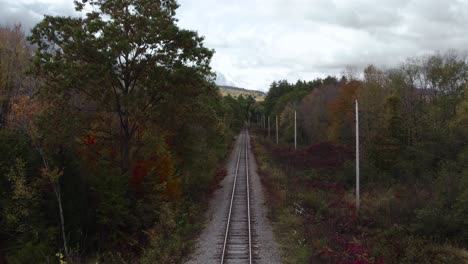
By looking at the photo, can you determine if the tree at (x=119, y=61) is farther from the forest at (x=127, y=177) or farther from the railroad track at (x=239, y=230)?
the railroad track at (x=239, y=230)

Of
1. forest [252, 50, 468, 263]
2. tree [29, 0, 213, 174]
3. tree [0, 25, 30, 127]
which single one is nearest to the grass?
forest [252, 50, 468, 263]

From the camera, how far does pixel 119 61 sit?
20.0m

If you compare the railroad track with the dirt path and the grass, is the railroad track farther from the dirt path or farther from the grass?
the grass

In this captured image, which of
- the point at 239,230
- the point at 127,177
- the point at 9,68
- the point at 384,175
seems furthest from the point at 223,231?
the point at 384,175

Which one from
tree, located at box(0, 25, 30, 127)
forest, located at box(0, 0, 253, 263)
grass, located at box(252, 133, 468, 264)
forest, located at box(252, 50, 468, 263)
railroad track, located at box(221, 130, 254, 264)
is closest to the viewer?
grass, located at box(252, 133, 468, 264)

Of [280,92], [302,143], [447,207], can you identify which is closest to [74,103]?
[447,207]

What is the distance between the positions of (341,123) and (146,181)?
38.9 meters

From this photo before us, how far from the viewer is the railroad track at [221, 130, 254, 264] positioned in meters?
15.9

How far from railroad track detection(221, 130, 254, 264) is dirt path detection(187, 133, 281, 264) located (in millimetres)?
251

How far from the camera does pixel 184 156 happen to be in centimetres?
2830

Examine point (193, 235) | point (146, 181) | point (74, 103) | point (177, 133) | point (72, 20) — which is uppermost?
point (72, 20)

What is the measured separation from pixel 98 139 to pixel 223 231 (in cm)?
872

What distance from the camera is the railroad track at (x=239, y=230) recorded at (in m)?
15.9

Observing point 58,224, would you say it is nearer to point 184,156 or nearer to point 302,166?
point 184,156
